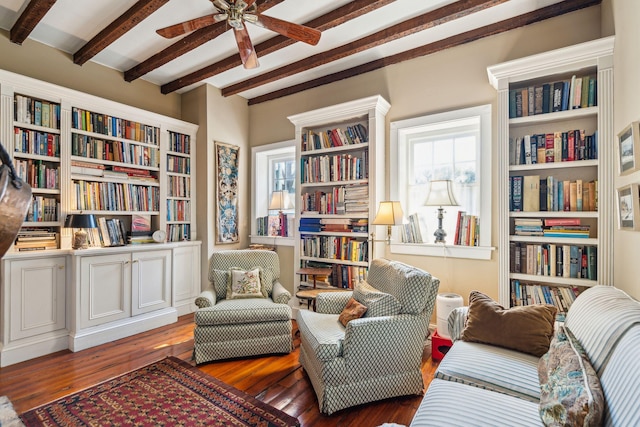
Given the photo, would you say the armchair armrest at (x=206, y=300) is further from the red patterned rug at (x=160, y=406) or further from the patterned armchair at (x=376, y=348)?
the patterned armchair at (x=376, y=348)

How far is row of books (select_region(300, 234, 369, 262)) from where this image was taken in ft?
11.3

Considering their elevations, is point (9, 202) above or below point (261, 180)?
below

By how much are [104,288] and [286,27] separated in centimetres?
289

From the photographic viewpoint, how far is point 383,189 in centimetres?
343

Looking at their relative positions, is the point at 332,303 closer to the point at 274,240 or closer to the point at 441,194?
the point at 441,194

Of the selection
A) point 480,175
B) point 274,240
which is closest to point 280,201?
point 274,240

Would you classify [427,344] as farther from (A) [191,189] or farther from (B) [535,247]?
(A) [191,189]

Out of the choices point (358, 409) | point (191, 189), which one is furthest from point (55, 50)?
point (358, 409)

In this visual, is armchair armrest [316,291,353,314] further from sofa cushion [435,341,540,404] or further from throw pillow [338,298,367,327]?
sofa cushion [435,341,540,404]

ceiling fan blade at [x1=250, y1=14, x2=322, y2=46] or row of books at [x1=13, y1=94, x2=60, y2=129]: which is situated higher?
ceiling fan blade at [x1=250, y1=14, x2=322, y2=46]

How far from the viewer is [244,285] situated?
3.17 meters

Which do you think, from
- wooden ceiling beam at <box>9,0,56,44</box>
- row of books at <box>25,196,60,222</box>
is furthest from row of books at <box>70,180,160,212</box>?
wooden ceiling beam at <box>9,0,56,44</box>

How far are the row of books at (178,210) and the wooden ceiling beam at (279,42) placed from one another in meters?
1.38

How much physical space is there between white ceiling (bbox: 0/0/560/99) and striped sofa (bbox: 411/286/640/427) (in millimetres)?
2287
